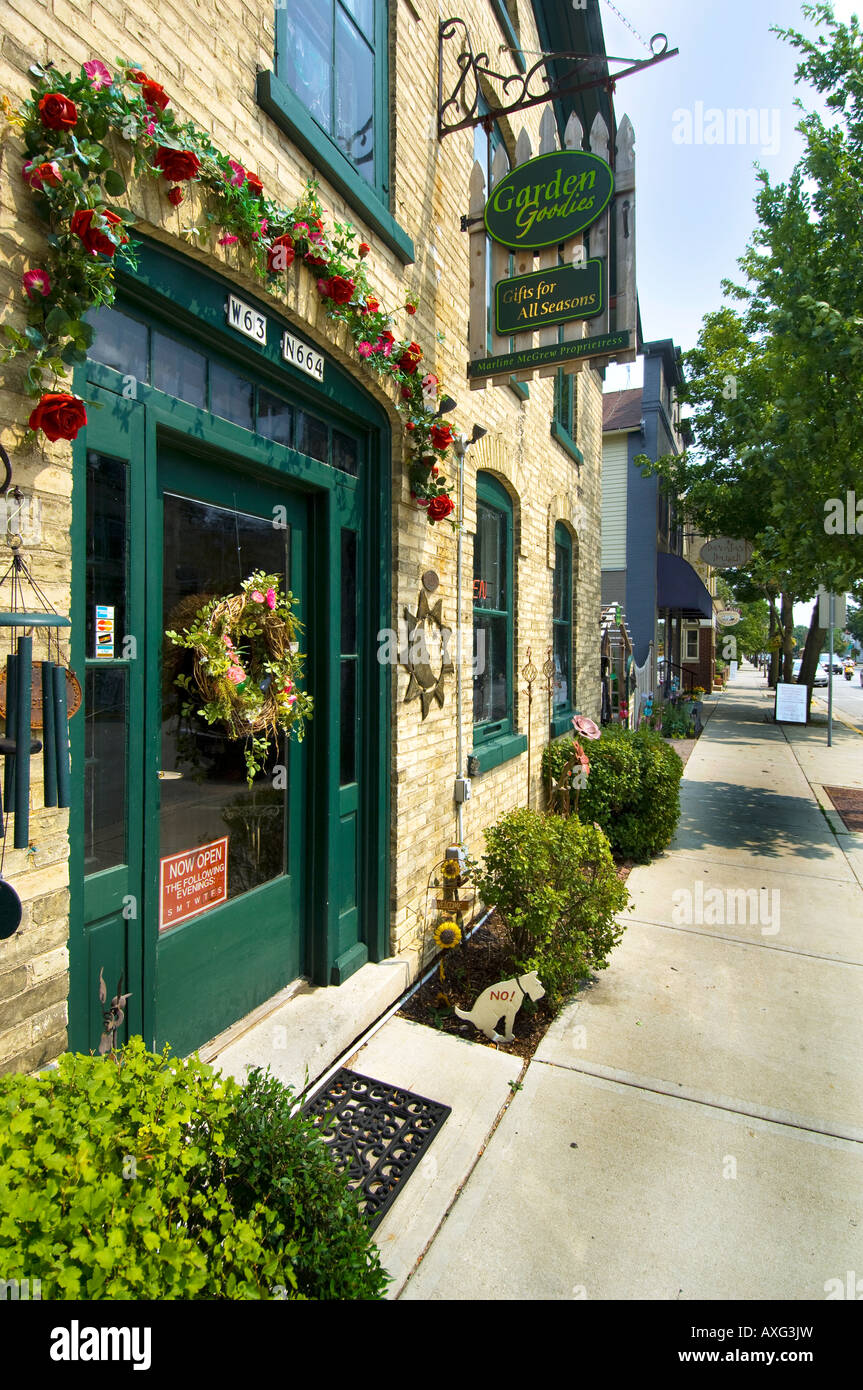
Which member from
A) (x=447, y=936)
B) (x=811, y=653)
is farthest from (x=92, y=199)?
(x=811, y=653)

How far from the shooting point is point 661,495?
20.0 m

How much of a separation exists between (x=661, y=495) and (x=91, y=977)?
19958mm

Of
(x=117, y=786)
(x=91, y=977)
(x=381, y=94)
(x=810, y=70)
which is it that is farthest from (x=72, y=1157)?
(x=810, y=70)

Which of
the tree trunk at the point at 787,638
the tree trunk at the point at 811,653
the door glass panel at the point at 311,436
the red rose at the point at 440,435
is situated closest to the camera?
the door glass panel at the point at 311,436

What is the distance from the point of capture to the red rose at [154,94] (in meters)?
2.34

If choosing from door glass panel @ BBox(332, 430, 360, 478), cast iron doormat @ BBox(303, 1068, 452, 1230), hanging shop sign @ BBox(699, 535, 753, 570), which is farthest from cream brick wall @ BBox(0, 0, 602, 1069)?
hanging shop sign @ BBox(699, 535, 753, 570)

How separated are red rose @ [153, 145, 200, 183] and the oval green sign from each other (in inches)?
109

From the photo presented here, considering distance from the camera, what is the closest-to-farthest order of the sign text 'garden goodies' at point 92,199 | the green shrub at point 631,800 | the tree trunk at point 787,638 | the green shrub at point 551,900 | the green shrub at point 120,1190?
the green shrub at point 120,1190
the sign text 'garden goodies' at point 92,199
the green shrub at point 551,900
the green shrub at point 631,800
the tree trunk at point 787,638

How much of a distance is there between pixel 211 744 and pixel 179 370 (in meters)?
1.57

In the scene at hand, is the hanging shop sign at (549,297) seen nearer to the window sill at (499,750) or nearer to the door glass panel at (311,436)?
the door glass panel at (311,436)

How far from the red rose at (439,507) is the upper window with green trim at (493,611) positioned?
136 centimetres

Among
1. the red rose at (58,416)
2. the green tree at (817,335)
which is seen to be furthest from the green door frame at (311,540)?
the green tree at (817,335)

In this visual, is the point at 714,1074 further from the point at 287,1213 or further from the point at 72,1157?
the point at 72,1157

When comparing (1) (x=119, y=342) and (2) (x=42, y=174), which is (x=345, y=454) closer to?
(1) (x=119, y=342)
